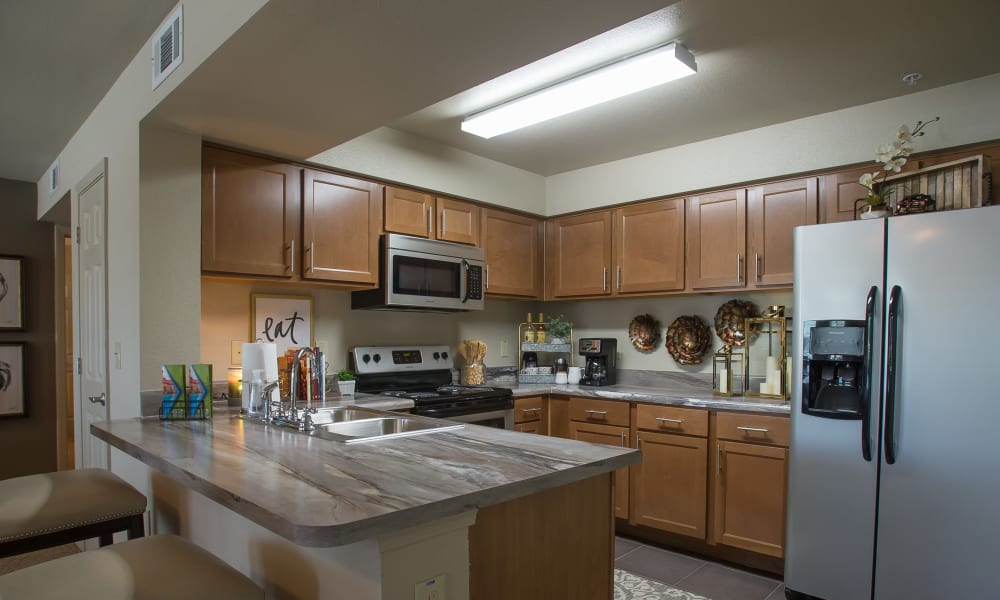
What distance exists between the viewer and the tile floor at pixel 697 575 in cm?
266

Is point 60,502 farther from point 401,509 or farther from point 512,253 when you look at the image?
point 512,253

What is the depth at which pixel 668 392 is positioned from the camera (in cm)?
347

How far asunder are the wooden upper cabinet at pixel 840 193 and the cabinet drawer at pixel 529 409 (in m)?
1.86

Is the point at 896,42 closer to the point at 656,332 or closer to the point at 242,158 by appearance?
the point at 656,332

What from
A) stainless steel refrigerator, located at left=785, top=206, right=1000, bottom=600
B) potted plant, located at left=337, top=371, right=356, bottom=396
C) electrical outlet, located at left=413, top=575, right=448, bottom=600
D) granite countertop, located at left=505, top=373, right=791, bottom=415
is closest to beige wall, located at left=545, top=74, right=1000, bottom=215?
stainless steel refrigerator, located at left=785, top=206, right=1000, bottom=600

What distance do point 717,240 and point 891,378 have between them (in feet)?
4.08

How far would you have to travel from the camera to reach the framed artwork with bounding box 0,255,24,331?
398 centimetres

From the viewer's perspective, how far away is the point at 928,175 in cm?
→ 251

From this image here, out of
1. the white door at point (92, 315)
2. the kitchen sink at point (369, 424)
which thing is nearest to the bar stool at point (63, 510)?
the kitchen sink at point (369, 424)

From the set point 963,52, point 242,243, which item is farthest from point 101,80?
point 963,52

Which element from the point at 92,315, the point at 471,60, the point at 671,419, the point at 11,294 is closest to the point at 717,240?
the point at 671,419

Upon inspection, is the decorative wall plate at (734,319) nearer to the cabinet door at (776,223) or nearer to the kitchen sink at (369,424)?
the cabinet door at (776,223)

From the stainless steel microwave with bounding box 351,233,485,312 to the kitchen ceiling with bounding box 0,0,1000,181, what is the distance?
0.69 metres

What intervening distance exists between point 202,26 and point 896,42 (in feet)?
8.22
